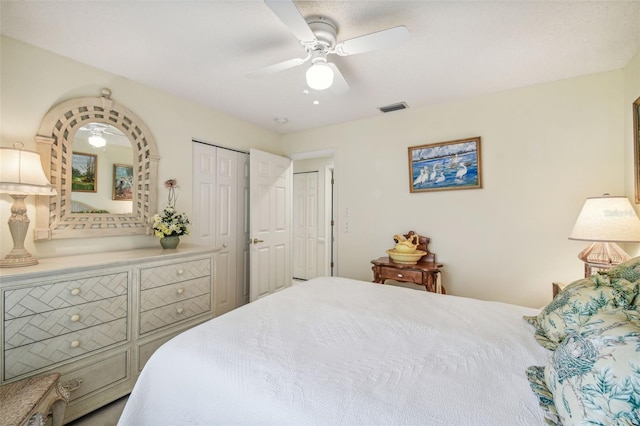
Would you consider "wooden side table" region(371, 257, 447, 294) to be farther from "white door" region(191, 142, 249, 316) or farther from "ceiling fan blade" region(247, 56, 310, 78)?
"ceiling fan blade" region(247, 56, 310, 78)

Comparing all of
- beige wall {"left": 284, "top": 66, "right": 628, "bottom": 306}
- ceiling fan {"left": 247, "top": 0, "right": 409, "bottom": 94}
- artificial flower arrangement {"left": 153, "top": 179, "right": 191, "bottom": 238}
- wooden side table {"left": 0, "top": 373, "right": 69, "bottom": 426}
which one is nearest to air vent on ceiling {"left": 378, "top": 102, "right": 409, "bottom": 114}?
beige wall {"left": 284, "top": 66, "right": 628, "bottom": 306}

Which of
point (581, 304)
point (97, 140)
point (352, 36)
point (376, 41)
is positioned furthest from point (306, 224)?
point (581, 304)

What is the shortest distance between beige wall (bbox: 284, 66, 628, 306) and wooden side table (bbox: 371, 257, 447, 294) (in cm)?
25

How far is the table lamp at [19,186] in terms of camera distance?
1648mm

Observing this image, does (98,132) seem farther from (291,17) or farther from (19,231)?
(291,17)

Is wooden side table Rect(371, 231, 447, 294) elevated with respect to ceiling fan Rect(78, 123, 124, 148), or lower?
lower

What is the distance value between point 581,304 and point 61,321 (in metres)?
2.72

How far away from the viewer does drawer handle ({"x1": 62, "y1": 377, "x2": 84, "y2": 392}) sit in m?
1.68

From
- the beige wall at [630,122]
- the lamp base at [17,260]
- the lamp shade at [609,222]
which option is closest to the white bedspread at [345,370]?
the lamp shade at [609,222]

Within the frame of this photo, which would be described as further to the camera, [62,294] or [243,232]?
[243,232]

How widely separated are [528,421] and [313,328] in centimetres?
85

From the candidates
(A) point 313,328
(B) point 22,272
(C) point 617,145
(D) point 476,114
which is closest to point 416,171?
(D) point 476,114

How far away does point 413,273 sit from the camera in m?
2.76

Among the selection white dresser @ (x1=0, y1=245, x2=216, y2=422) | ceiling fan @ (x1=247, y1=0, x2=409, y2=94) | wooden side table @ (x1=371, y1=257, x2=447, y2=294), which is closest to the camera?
ceiling fan @ (x1=247, y1=0, x2=409, y2=94)
